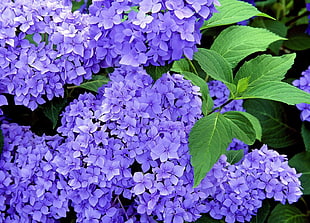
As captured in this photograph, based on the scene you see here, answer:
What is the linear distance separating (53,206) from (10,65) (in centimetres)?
34

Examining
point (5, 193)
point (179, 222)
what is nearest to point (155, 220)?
point (179, 222)

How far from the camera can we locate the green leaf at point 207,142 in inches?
37.4

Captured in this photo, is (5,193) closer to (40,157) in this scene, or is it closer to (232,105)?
(40,157)

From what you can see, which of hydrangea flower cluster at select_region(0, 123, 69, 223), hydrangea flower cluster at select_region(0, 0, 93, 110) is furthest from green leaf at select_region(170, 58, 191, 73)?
hydrangea flower cluster at select_region(0, 123, 69, 223)

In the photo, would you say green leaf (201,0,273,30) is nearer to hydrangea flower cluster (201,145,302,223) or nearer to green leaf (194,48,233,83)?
green leaf (194,48,233,83)

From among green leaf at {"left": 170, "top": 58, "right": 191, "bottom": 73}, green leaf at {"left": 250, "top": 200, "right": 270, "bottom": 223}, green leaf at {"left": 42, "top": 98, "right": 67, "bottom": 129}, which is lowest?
green leaf at {"left": 250, "top": 200, "right": 270, "bottom": 223}

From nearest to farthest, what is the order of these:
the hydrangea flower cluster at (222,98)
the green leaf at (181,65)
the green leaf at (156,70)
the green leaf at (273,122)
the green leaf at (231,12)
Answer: the green leaf at (156,70)
the green leaf at (231,12)
the green leaf at (181,65)
the hydrangea flower cluster at (222,98)
the green leaf at (273,122)

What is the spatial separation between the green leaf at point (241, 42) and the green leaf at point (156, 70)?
0.93ft

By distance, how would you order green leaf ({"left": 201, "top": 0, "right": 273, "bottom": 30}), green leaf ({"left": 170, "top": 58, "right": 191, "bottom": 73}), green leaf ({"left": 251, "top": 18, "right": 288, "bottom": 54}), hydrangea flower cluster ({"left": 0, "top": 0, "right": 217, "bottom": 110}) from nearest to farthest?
hydrangea flower cluster ({"left": 0, "top": 0, "right": 217, "bottom": 110}) → green leaf ({"left": 201, "top": 0, "right": 273, "bottom": 30}) → green leaf ({"left": 170, "top": 58, "right": 191, "bottom": 73}) → green leaf ({"left": 251, "top": 18, "right": 288, "bottom": 54})

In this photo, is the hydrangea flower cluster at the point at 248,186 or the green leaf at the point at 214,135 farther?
the hydrangea flower cluster at the point at 248,186

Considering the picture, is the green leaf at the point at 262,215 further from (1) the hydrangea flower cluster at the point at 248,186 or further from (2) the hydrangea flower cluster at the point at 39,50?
(2) the hydrangea flower cluster at the point at 39,50

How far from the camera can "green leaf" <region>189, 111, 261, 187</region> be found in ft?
3.13

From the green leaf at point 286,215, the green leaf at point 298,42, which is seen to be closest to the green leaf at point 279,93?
the green leaf at point 286,215

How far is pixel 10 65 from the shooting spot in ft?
3.59
